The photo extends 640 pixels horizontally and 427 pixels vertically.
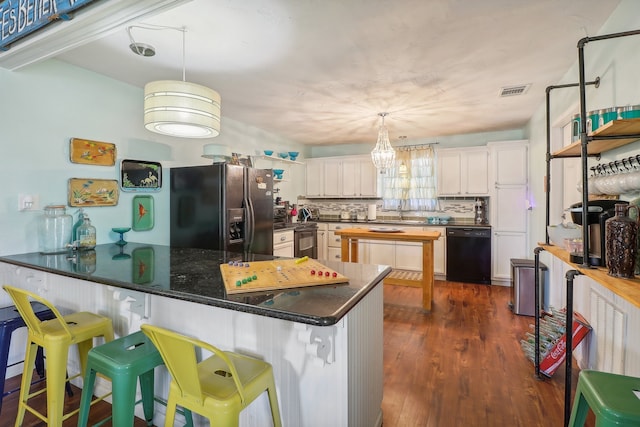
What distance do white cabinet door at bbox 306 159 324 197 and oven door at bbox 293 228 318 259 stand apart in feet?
3.50

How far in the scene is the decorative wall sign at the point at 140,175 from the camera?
3.04 m

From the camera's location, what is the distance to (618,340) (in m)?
1.83

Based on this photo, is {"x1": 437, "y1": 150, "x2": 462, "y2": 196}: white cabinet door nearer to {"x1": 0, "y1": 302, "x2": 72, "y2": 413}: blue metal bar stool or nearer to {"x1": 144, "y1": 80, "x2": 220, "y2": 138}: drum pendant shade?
{"x1": 144, "y1": 80, "x2": 220, "y2": 138}: drum pendant shade

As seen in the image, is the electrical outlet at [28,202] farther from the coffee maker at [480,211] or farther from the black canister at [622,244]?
the coffee maker at [480,211]

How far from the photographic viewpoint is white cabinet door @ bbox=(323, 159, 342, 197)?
6.18 m

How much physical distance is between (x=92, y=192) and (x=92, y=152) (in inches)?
13.5

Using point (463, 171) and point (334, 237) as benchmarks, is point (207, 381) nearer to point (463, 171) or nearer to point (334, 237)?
point (334, 237)

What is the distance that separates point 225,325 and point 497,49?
8.63 feet

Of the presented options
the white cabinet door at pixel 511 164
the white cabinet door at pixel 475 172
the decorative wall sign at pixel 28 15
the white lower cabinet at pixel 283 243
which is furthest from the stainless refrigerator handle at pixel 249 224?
the white cabinet door at pixel 511 164

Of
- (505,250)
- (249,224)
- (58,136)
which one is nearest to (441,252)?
(505,250)

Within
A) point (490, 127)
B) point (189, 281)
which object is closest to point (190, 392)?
point (189, 281)

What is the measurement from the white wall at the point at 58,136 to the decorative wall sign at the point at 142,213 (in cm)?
6

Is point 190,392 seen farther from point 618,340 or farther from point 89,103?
point 89,103

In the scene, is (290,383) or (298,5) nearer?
(290,383)
